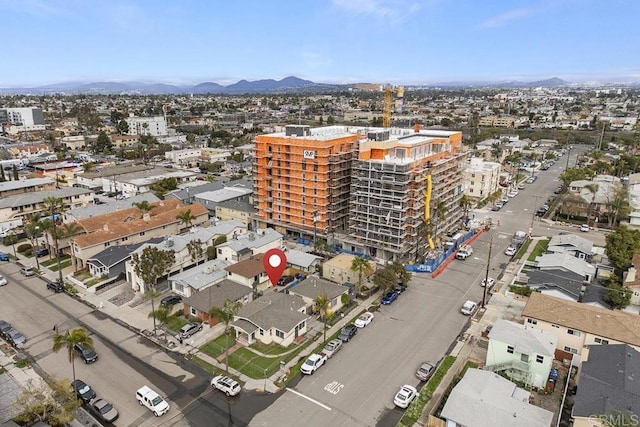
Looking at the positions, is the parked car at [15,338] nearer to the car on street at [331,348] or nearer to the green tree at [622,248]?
the car on street at [331,348]

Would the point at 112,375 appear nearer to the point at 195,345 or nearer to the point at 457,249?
the point at 195,345

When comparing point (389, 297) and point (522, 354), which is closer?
point (522, 354)

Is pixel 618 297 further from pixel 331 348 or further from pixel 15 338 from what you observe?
pixel 15 338

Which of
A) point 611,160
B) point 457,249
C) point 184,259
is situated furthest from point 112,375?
point 611,160

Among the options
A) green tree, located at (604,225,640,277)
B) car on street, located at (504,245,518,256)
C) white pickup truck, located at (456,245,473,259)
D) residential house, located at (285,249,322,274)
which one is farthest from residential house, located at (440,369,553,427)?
car on street, located at (504,245,518,256)

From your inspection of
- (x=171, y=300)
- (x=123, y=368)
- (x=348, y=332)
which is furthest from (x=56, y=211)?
(x=348, y=332)

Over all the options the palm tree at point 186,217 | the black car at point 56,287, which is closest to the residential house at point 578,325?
the palm tree at point 186,217

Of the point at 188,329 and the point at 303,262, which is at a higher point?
the point at 303,262
